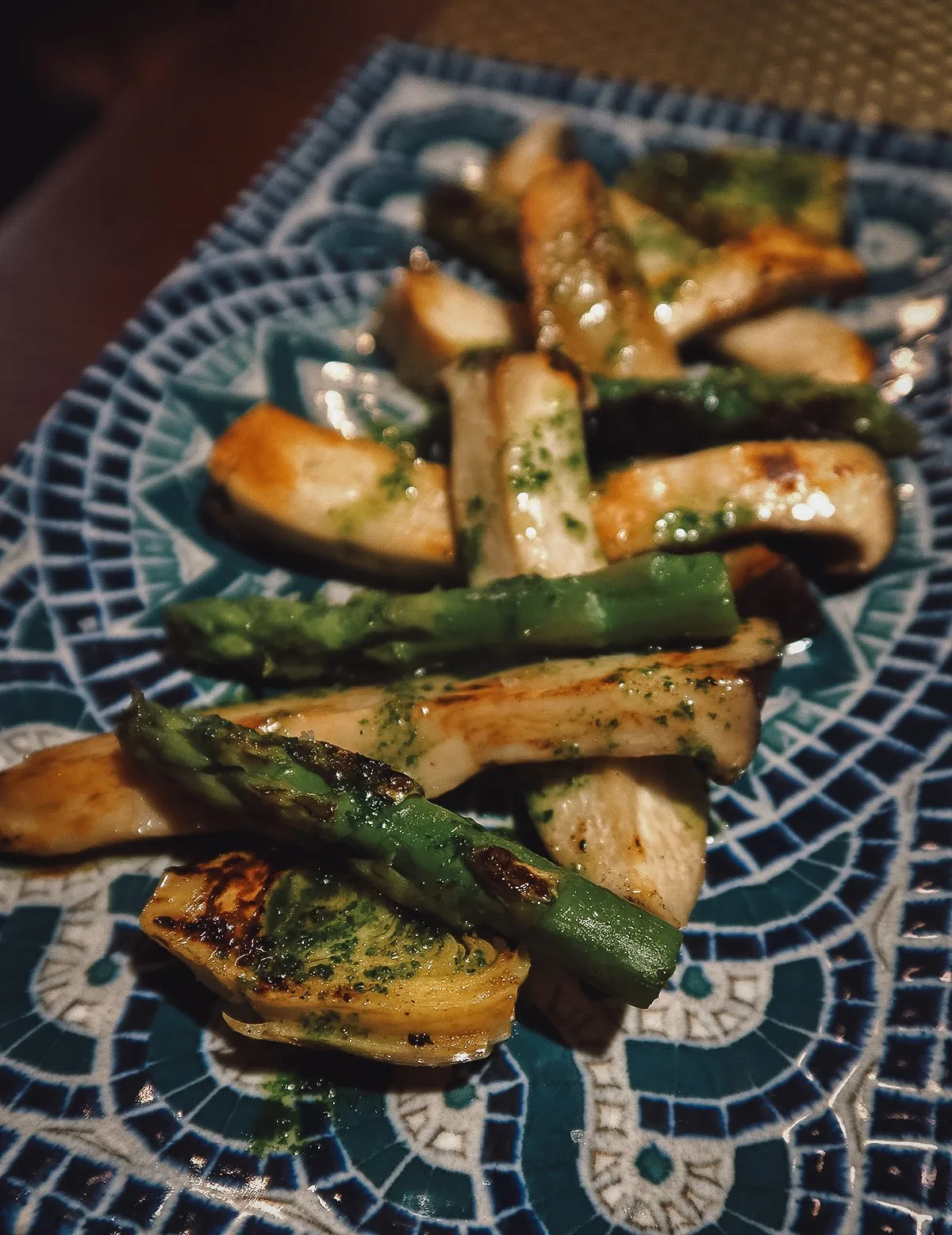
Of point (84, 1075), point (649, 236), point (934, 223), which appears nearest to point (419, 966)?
point (84, 1075)

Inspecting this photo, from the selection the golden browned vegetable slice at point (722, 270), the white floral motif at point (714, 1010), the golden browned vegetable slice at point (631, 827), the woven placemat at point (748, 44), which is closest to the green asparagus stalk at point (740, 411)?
the golden browned vegetable slice at point (722, 270)

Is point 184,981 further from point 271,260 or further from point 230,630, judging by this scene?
point 271,260

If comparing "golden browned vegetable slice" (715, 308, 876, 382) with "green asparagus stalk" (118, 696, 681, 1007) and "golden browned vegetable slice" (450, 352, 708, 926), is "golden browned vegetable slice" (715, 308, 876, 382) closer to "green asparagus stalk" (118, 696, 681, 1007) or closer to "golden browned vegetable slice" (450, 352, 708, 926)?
"golden browned vegetable slice" (450, 352, 708, 926)

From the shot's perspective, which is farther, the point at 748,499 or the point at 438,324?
the point at 438,324

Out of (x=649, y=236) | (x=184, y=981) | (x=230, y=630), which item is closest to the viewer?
(x=184, y=981)

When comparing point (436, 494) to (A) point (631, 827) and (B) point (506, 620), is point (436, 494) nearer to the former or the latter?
(B) point (506, 620)

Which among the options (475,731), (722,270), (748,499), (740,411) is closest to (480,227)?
(722,270)
